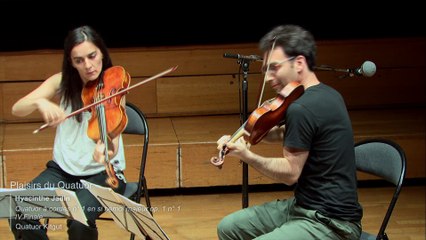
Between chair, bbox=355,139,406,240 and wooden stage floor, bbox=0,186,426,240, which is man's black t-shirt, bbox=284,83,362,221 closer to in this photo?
chair, bbox=355,139,406,240

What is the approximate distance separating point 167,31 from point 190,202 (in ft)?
4.11

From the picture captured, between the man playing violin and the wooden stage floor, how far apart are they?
Result: 3.95 feet

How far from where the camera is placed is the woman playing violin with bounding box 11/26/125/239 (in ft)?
8.68

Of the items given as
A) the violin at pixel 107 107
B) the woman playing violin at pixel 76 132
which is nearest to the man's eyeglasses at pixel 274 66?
the violin at pixel 107 107

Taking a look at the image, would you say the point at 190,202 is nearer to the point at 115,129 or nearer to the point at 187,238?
the point at 187,238

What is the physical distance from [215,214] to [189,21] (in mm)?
1484

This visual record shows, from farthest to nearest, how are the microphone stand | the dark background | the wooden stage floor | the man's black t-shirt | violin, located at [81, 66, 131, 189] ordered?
the dark background < the wooden stage floor < the microphone stand < violin, located at [81, 66, 131, 189] < the man's black t-shirt

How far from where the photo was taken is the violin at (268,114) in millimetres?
2297

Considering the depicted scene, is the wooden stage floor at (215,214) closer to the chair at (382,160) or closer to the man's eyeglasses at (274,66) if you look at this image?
the chair at (382,160)

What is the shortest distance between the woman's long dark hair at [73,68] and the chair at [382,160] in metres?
1.07

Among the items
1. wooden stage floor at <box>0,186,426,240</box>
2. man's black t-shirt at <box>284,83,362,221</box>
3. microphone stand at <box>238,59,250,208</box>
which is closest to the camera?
man's black t-shirt at <box>284,83,362,221</box>

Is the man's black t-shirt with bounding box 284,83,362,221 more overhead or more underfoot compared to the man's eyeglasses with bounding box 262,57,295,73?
more underfoot

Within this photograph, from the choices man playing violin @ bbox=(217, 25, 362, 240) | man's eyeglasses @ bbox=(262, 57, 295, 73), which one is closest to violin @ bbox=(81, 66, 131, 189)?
man playing violin @ bbox=(217, 25, 362, 240)

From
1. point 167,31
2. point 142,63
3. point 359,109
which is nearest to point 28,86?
point 142,63
